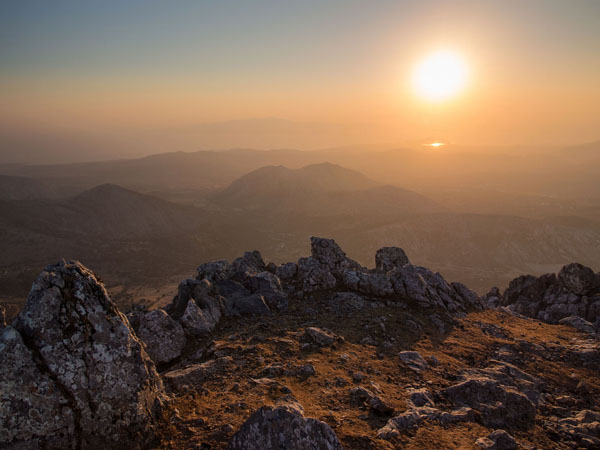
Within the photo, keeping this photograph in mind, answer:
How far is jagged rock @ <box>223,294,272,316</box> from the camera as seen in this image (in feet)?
45.4

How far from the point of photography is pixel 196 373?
28.0 feet

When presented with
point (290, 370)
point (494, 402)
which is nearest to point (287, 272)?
point (290, 370)

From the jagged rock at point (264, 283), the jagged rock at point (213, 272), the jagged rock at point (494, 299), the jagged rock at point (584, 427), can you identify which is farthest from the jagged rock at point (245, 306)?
the jagged rock at point (494, 299)

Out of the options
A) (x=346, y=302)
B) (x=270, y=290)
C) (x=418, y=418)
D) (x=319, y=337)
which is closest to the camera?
(x=418, y=418)

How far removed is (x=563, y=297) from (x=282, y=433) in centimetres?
2422

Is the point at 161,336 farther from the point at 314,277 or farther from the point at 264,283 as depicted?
the point at 314,277

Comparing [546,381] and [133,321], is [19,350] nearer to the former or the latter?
[133,321]

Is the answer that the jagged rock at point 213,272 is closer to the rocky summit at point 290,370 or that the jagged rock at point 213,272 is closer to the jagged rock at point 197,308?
the rocky summit at point 290,370

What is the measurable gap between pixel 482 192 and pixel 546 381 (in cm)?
16755

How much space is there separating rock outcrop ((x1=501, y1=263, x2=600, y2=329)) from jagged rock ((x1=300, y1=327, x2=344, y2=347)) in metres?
16.9

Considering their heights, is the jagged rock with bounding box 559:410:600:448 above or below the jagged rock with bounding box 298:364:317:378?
below

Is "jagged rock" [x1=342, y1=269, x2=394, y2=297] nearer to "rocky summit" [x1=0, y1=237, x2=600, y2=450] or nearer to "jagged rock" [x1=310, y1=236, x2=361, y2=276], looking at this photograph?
"rocky summit" [x1=0, y1=237, x2=600, y2=450]

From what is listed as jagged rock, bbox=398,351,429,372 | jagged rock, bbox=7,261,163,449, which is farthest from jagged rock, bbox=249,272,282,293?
jagged rock, bbox=7,261,163,449

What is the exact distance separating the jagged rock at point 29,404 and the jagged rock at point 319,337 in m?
7.05
